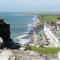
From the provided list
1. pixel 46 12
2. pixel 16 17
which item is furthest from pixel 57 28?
pixel 16 17

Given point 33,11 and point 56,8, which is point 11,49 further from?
point 56,8

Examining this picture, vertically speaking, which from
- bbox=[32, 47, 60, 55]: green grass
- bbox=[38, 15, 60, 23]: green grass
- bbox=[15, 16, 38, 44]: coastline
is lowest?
bbox=[32, 47, 60, 55]: green grass

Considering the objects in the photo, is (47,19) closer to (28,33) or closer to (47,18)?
(47,18)

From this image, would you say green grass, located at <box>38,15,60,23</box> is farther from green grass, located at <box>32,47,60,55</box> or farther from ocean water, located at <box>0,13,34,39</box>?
green grass, located at <box>32,47,60,55</box>

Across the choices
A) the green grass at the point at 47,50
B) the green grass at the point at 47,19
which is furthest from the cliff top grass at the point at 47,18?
the green grass at the point at 47,50

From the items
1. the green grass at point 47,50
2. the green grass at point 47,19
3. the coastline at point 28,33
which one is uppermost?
the green grass at point 47,19

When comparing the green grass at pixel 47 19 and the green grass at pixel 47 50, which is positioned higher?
the green grass at pixel 47 19

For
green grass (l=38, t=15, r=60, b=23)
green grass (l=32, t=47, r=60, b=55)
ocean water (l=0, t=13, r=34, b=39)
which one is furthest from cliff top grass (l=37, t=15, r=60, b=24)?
green grass (l=32, t=47, r=60, b=55)

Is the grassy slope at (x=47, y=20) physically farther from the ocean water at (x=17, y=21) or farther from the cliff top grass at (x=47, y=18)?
the ocean water at (x=17, y=21)
